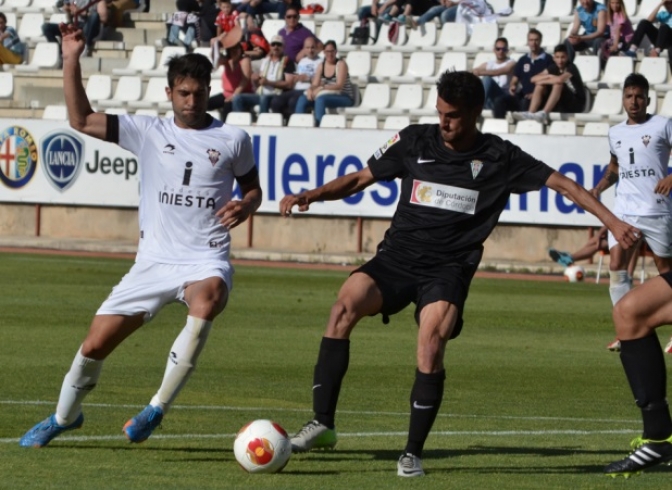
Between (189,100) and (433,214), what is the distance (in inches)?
59.2

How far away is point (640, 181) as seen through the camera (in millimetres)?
15039

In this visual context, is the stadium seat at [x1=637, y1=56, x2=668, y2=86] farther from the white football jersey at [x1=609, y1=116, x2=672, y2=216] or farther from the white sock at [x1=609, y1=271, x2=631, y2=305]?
the white sock at [x1=609, y1=271, x2=631, y2=305]

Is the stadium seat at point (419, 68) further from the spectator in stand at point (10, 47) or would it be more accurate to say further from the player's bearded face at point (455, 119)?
the player's bearded face at point (455, 119)

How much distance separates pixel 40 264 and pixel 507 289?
6.93 metres

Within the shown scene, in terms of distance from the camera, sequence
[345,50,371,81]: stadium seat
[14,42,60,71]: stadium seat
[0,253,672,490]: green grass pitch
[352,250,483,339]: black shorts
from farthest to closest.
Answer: [14,42,60,71]: stadium seat
[345,50,371,81]: stadium seat
[352,250,483,339]: black shorts
[0,253,672,490]: green grass pitch

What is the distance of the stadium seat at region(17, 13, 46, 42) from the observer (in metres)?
33.8

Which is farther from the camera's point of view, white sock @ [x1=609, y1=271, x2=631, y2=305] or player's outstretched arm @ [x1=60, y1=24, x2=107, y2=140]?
white sock @ [x1=609, y1=271, x2=631, y2=305]

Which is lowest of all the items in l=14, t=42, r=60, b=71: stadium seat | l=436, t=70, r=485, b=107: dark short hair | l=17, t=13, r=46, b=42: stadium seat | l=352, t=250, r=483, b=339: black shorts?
l=14, t=42, r=60, b=71: stadium seat

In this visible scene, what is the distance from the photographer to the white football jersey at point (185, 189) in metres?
8.63

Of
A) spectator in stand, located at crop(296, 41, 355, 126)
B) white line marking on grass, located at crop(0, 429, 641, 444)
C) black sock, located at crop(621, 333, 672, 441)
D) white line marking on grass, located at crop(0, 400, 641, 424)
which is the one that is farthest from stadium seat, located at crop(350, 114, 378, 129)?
black sock, located at crop(621, 333, 672, 441)

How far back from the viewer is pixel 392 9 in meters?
29.7

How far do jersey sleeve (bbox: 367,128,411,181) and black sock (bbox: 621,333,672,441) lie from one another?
5.16 ft

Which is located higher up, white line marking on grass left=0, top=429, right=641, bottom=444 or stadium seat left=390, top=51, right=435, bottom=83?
stadium seat left=390, top=51, right=435, bottom=83

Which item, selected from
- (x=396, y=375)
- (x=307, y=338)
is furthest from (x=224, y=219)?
(x=307, y=338)
